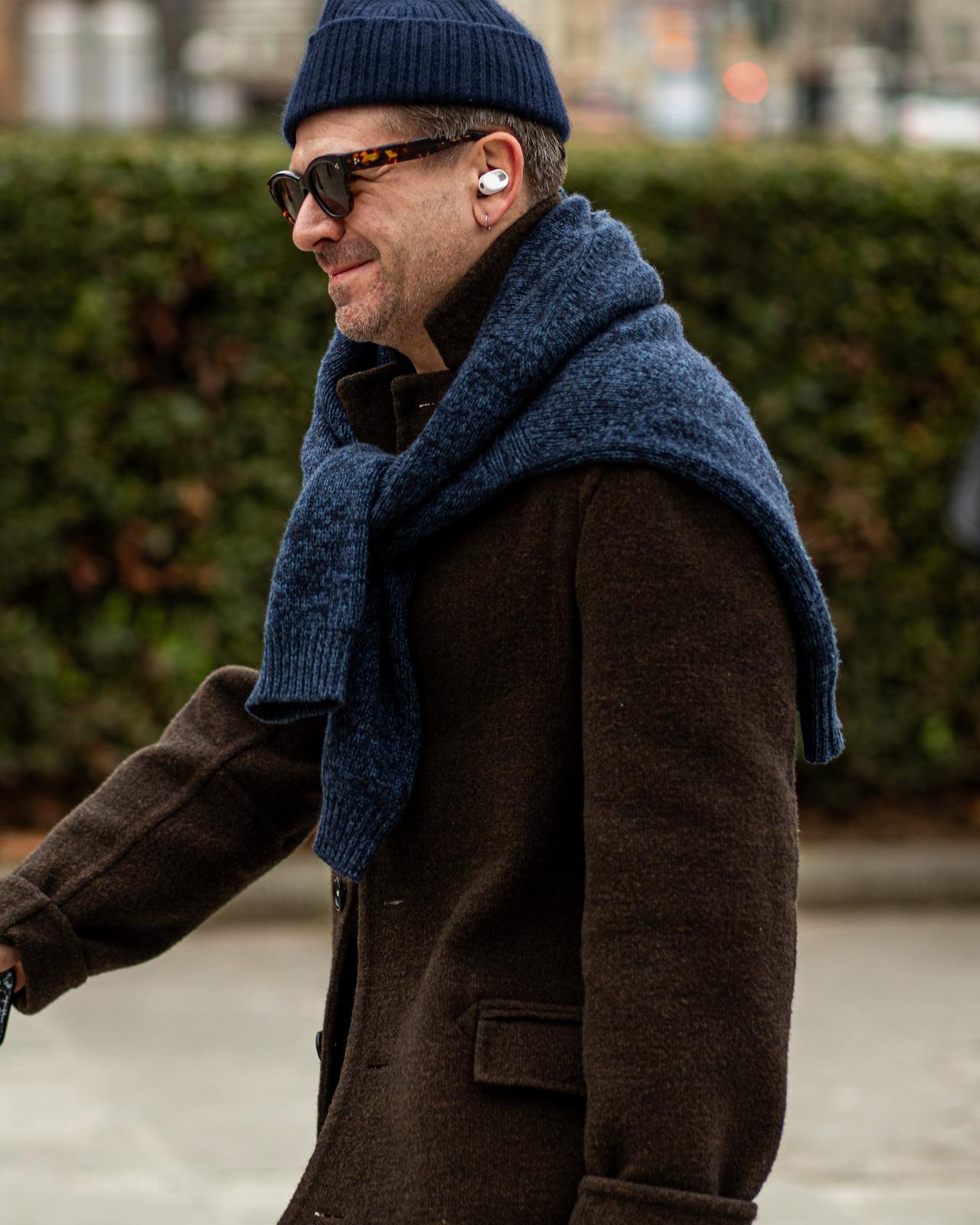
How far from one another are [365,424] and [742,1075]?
80 cm

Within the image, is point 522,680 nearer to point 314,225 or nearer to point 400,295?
point 400,295

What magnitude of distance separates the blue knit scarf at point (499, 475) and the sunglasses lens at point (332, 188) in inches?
7.5

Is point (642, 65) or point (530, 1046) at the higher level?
point (642, 65)

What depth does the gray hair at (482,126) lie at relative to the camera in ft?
6.06

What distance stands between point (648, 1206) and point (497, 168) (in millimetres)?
1011

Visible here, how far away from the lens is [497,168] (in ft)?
6.14

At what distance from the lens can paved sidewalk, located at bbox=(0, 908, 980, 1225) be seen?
428 cm

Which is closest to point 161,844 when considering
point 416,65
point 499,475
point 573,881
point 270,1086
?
point 573,881

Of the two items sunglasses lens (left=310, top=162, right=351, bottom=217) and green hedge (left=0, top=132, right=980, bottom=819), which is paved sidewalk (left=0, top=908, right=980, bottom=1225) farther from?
sunglasses lens (left=310, top=162, right=351, bottom=217)

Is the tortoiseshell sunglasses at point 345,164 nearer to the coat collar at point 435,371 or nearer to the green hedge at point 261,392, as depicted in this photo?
the coat collar at point 435,371

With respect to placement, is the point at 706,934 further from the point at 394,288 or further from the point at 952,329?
the point at 952,329

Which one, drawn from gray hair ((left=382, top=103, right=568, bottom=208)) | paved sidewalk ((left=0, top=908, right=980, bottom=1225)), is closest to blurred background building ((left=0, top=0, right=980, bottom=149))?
paved sidewalk ((left=0, top=908, right=980, bottom=1225))

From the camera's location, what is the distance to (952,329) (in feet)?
22.7

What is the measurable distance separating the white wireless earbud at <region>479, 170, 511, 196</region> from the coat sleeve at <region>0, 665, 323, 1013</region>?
655 mm
